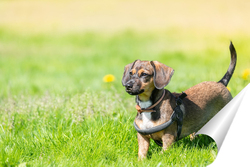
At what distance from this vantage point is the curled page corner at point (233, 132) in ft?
9.91

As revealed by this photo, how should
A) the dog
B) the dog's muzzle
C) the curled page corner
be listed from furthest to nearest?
the dog → the dog's muzzle → the curled page corner

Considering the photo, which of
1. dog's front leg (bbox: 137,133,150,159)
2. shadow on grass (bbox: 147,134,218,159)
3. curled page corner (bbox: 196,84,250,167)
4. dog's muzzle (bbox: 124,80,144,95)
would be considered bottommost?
shadow on grass (bbox: 147,134,218,159)

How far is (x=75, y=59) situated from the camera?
1061 cm

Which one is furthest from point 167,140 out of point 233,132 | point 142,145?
point 233,132

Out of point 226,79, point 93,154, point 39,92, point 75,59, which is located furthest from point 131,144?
point 75,59

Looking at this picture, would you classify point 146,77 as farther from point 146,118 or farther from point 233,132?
point 233,132

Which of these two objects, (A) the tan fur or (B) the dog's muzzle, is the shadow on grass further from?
(B) the dog's muzzle

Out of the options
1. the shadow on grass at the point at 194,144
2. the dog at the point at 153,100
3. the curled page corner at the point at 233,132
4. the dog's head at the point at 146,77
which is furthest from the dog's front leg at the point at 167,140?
the dog's head at the point at 146,77

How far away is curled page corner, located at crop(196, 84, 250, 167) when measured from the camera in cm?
302

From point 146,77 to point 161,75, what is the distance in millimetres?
152

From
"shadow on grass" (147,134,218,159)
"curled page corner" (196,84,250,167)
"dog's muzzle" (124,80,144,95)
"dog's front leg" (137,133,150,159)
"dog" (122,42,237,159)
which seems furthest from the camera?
"shadow on grass" (147,134,218,159)

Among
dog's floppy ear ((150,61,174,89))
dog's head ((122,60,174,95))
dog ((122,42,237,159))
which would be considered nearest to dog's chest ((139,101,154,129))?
dog ((122,42,237,159))

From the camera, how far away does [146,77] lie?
333 centimetres

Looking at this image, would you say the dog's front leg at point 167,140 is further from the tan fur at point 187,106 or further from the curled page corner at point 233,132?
the curled page corner at point 233,132
